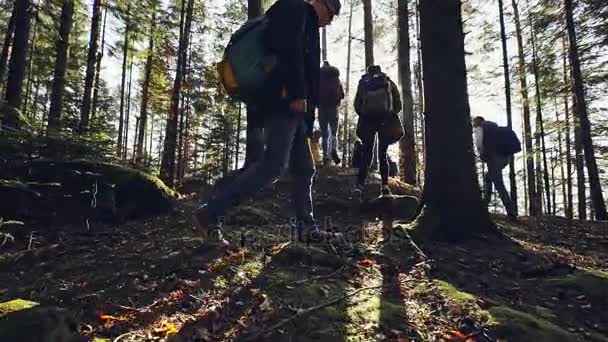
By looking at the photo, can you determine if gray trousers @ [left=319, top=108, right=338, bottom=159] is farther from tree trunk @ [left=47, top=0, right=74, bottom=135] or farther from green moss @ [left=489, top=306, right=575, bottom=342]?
tree trunk @ [left=47, top=0, right=74, bottom=135]

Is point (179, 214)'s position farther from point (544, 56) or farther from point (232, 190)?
point (544, 56)

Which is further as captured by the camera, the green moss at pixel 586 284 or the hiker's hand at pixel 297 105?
the hiker's hand at pixel 297 105

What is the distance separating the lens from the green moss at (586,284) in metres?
2.85

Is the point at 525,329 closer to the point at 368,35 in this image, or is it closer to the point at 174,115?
the point at 368,35

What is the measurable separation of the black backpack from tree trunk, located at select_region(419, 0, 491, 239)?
415 centimetres

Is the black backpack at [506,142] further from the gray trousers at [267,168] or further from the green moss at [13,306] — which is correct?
the green moss at [13,306]

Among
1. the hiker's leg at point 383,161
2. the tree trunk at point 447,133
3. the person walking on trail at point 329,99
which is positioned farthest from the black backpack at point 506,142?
the tree trunk at point 447,133

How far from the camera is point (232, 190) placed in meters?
3.24

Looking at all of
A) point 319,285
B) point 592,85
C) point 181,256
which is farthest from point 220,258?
point 592,85

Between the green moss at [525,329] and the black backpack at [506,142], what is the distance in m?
6.47

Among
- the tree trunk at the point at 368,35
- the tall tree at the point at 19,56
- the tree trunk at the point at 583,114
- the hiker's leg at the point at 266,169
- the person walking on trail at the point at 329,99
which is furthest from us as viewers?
the tree trunk at the point at 368,35

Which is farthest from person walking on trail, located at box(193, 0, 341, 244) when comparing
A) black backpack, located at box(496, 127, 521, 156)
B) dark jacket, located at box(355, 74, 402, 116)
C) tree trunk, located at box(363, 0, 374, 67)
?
tree trunk, located at box(363, 0, 374, 67)

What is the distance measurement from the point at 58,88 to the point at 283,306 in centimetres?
1295

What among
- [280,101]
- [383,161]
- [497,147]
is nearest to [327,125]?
[383,161]
